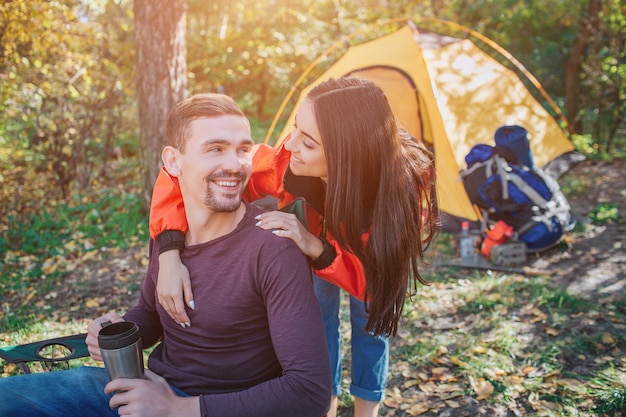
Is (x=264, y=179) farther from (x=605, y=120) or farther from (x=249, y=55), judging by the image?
(x=249, y=55)

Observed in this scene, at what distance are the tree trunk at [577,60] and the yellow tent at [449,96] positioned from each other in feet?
10.3

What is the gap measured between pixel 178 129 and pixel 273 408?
38.2 inches

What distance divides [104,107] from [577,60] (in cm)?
770

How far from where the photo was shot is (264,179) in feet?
7.23

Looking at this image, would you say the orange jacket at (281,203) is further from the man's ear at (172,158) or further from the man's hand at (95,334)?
the man's hand at (95,334)

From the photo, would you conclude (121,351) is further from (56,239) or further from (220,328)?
(56,239)

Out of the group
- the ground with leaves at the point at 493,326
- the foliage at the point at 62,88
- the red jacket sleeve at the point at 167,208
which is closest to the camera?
the red jacket sleeve at the point at 167,208

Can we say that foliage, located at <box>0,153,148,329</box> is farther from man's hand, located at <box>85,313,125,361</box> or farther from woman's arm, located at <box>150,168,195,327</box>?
woman's arm, located at <box>150,168,195,327</box>

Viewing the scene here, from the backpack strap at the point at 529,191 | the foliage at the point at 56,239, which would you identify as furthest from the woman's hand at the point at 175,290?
the backpack strap at the point at 529,191

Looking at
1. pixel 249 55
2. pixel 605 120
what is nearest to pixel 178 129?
pixel 605 120

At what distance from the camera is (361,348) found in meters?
2.24

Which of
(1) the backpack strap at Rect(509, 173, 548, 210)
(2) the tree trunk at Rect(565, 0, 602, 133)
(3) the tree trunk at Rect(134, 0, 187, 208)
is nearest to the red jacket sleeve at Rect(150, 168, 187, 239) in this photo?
(3) the tree trunk at Rect(134, 0, 187, 208)

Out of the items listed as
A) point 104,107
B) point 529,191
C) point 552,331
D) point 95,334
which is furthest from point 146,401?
point 104,107

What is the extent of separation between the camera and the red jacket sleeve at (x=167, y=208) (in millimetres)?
1788
